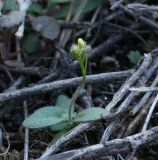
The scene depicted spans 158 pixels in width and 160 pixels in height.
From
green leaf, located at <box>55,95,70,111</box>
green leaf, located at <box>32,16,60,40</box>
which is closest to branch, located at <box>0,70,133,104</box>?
green leaf, located at <box>55,95,70,111</box>

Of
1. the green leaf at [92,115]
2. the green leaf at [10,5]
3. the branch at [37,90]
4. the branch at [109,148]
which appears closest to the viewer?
the branch at [109,148]

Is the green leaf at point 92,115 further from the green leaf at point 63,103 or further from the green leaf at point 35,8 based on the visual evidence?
the green leaf at point 35,8

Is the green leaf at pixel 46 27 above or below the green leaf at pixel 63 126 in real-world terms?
above

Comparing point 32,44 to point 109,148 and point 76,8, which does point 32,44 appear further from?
point 109,148

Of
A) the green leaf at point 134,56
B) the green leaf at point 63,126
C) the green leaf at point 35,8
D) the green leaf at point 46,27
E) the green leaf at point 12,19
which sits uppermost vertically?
the green leaf at point 12,19

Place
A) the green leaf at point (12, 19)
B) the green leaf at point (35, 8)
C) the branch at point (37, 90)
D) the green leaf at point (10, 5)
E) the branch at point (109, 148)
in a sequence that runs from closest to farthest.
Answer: the branch at point (109, 148) < the branch at point (37, 90) < the green leaf at point (12, 19) < the green leaf at point (10, 5) < the green leaf at point (35, 8)

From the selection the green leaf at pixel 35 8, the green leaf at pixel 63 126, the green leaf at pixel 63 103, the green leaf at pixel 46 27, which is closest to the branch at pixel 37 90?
the green leaf at pixel 63 103
